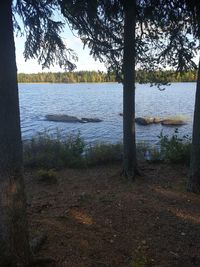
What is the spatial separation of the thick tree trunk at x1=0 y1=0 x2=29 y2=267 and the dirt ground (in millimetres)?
564

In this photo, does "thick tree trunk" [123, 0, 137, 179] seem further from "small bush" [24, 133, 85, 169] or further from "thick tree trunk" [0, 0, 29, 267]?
"thick tree trunk" [0, 0, 29, 267]

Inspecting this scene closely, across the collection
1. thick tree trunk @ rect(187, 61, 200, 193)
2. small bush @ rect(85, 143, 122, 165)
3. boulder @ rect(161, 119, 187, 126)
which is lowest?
boulder @ rect(161, 119, 187, 126)

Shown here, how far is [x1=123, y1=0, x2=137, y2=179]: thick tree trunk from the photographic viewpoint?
312 inches

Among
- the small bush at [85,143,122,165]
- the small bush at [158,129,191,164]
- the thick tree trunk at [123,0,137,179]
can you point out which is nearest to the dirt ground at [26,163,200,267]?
the thick tree trunk at [123,0,137,179]

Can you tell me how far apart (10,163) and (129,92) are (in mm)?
4922

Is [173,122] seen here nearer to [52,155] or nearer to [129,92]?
[52,155]

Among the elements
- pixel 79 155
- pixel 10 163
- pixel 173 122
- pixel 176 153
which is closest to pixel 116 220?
pixel 10 163

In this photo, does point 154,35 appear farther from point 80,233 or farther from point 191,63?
point 80,233

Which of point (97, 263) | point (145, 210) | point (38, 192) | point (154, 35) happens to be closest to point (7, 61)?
point (97, 263)

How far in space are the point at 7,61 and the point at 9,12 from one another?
0.51m

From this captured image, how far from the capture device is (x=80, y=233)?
5.26 m

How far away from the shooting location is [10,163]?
3.84 metres

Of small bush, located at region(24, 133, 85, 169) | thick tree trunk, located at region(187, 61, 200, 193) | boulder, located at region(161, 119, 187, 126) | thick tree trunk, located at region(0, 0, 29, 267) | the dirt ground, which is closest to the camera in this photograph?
thick tree trunk, located at region(0, 0, 29, 267)

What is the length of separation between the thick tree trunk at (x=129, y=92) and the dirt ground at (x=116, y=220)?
457mm
